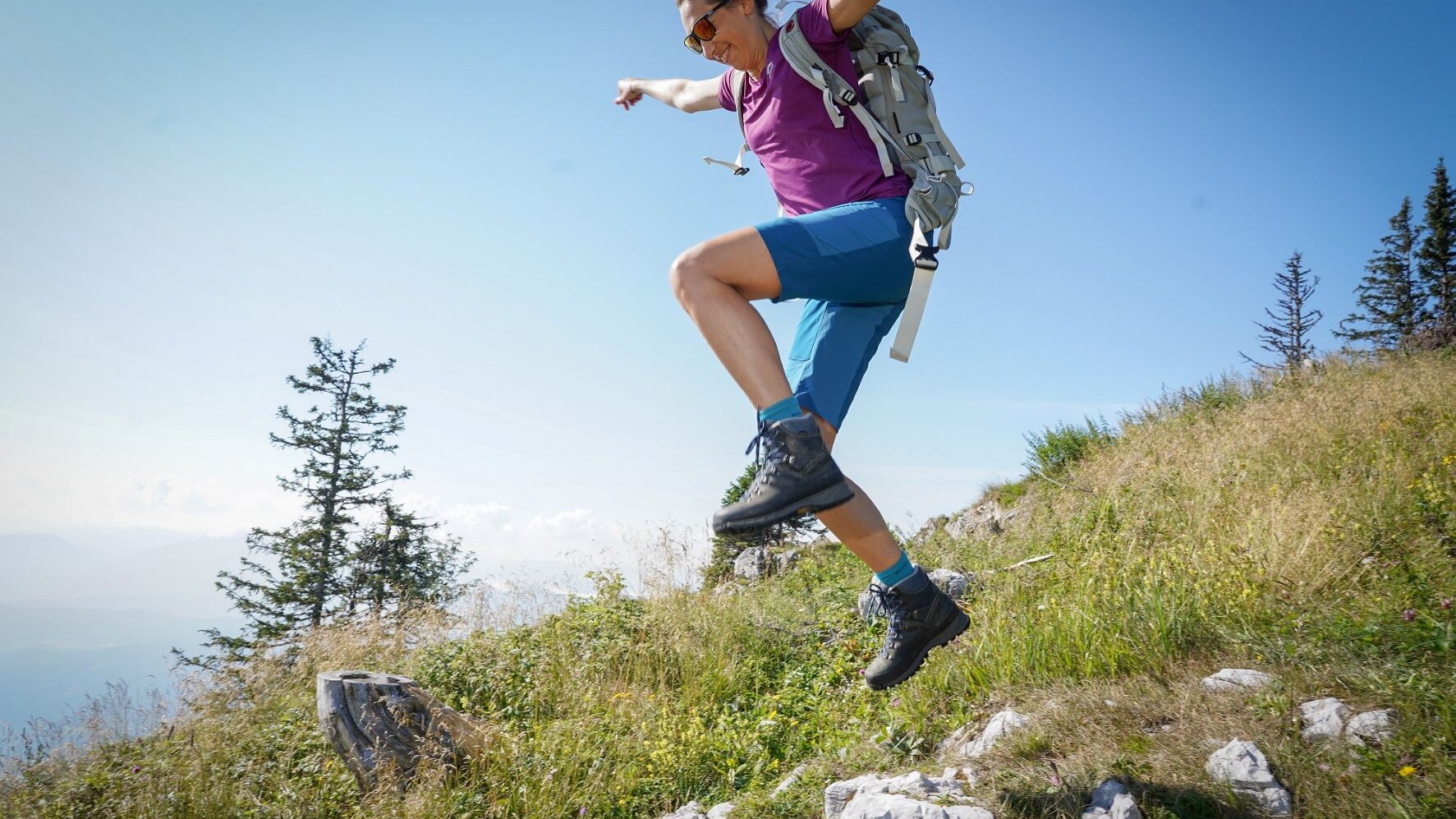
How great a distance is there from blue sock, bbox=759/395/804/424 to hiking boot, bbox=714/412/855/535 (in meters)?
0.01

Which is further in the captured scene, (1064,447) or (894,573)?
(1064,447)

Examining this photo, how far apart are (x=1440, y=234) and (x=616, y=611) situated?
94.2 ft

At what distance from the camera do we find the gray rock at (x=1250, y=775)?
202 cm

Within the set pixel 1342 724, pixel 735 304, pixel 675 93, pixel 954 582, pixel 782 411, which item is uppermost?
pixel 675 93

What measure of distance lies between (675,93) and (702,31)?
0.77 metres

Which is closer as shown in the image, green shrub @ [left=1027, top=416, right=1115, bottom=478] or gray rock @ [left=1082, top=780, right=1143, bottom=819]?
gray rock @ [left=1082, top=780, right=1143, bottom=819]

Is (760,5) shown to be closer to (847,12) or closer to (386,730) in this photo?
(847,12)

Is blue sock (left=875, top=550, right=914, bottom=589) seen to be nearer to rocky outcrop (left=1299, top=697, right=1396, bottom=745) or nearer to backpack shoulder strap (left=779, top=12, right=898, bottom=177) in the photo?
backpack shoulder strap (left=779, top=12, right=898, bottom=177)

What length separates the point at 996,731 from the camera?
2.65m

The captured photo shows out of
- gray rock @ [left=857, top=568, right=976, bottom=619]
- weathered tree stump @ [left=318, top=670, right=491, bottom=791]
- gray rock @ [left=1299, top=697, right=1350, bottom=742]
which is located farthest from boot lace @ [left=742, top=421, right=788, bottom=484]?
gray rock @ [left=857, top=568, right=976, bottom=619]

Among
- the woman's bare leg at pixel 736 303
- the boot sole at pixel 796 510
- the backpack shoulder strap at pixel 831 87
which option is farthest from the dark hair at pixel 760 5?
the boot sole at pixel 796 510

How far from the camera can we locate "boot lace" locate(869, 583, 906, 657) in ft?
7.45

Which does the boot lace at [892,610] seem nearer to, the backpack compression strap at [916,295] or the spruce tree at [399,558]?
the backpack compression strap at [916,295]

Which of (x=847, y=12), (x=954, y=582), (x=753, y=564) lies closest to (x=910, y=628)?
(x=847, y=12)
